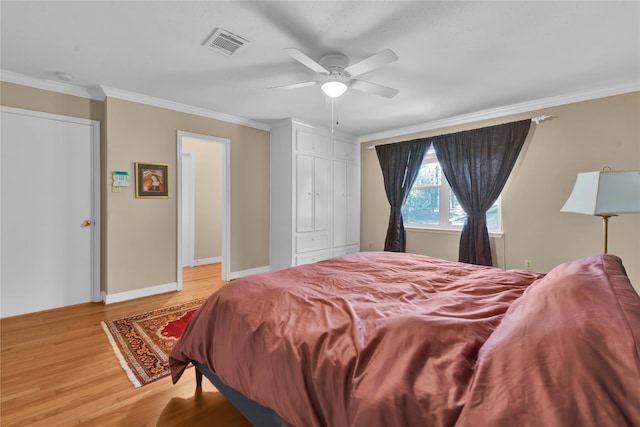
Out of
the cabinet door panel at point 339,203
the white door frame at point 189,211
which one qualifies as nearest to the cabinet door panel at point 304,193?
the cabinet door panel at point 339,203

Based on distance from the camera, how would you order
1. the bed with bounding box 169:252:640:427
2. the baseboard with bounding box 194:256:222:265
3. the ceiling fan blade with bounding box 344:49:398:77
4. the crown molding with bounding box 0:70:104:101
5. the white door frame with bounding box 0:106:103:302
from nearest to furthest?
the bed with bounding box 169:252:640:427
the ceiling fan blade with bounding box 344:49:398:77
the crown molding with bounding box 0:70:104:101
the white door frame with bounding box 0:106:103:302
the baseboard with bounding box 194:256:222:265

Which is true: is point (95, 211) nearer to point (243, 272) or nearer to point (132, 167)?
point (132, 167)

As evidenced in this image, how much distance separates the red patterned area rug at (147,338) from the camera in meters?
2.02

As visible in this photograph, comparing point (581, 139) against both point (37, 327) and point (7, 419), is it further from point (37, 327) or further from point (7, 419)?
point (37, 327)

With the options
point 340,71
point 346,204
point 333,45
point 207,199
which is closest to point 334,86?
point 340,71

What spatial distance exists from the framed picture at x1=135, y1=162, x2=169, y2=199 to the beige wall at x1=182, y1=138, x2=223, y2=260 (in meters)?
1.83

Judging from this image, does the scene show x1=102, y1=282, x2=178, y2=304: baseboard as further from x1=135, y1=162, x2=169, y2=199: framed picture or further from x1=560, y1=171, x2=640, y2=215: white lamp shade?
x1=560, y1=171, x2=640, y2=215: white lamp shade

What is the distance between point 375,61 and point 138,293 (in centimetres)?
362

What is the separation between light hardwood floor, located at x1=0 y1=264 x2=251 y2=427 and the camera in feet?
5.20

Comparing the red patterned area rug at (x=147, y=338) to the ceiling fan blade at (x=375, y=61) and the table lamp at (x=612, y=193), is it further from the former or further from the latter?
the table lamp at (x=612, y=193)

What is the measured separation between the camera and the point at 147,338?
97.4 inches

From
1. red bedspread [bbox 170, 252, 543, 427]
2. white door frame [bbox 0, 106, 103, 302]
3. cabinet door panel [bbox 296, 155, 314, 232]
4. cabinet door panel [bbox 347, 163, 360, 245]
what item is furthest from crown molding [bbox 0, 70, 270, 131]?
red bedspread [bbox 170, 252, 543, 427]

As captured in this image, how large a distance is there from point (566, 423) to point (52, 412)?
2.38 meters

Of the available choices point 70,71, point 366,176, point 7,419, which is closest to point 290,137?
point 366,176
